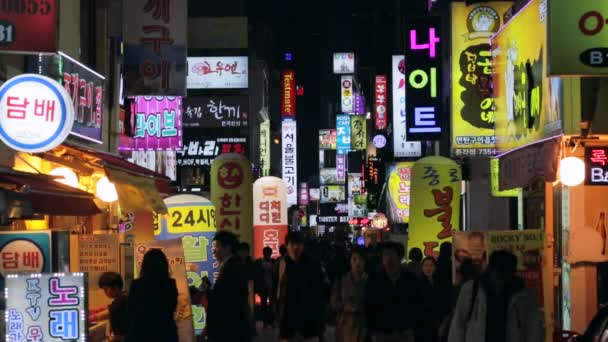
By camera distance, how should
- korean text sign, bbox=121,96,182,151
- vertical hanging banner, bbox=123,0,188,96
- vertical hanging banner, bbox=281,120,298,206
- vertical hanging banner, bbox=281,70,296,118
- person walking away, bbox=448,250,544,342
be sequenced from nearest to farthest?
person walking away, bbox=448,250,544,342
vertical hanging banner, bbox=123,0,188,96
korean text sign, bbox=121,96,182,151
vertical hanging banner, bbox=281,120,298,206
vertical hanging banner, bbox=281,70,296,118

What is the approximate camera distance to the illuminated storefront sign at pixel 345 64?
3637 inches

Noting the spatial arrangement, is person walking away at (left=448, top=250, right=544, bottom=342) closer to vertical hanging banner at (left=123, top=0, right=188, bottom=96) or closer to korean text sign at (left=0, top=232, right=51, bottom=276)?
korean text sign at (left=0, top=232, right=51, bottom=276)

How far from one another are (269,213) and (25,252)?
43.9 feet

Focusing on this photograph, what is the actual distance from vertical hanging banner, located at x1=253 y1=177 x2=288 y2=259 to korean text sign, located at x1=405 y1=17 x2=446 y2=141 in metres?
5.66

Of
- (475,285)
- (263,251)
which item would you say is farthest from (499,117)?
(475,285)

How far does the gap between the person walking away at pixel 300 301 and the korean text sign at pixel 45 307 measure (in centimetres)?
420

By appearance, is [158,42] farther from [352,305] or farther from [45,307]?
[45,307]

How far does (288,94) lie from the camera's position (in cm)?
7419

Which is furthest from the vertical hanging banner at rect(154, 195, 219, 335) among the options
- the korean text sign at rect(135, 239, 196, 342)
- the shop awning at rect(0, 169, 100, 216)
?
the shop awning at rect(0, 169, 100, 216)

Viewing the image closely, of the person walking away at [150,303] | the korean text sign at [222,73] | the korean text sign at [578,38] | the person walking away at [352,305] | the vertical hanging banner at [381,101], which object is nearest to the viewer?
the person walking away at [150,303]

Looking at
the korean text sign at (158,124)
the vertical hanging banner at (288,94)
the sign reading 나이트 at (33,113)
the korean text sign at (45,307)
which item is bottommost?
the korean text sign at (45,307)

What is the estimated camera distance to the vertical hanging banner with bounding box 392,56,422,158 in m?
41.2

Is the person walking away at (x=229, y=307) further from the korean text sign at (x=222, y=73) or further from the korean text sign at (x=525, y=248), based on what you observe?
the korean text sign at (x=222, y=73)

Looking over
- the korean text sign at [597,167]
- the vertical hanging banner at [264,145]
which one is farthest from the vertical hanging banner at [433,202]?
the vertical hanging banner at [264,145]
